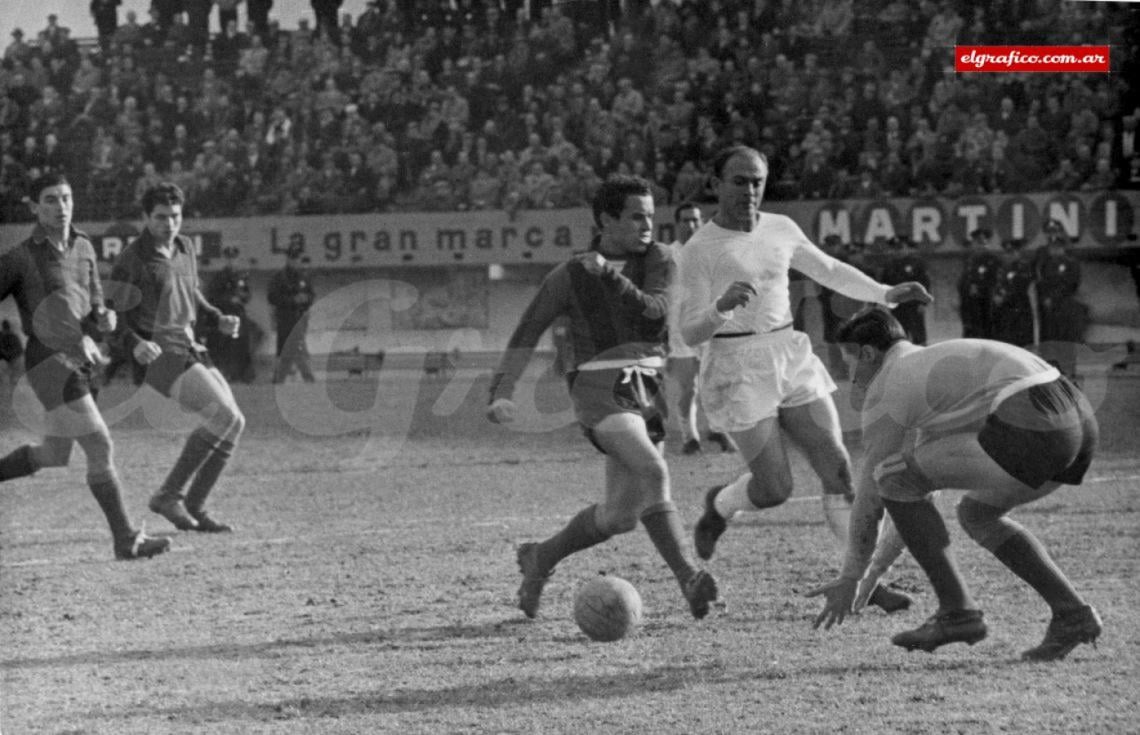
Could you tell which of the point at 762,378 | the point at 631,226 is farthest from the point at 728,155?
the point at 762,378

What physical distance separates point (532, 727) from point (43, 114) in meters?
9.10

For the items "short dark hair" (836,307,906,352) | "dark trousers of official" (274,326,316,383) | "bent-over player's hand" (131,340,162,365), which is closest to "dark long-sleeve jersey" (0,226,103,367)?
"bent-over player's hand" (131,340,162,365)

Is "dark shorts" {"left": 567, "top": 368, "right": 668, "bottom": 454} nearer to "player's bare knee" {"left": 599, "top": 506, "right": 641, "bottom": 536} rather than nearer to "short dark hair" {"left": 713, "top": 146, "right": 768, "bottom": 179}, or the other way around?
"player's bare knee" {"left": 599, "top": 506, "right": 641, "bottom": 536}

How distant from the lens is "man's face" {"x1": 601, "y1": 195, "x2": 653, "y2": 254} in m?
5.70

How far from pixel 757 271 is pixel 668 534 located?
1193mm

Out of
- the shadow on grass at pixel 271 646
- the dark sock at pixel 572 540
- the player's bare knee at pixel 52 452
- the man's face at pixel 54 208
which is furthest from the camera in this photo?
the player's bare knee at pixel 52 452

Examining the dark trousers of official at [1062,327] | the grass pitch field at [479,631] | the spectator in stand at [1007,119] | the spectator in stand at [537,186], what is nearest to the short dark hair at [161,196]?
the grass pitch field at [479,631]

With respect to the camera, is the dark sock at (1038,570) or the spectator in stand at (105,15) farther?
the spectator in stand at (105,15)

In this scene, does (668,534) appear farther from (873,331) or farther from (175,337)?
(175,337)

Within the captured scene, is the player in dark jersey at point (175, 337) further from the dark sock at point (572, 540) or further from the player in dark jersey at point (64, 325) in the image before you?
the dark sock at point (572, 540)

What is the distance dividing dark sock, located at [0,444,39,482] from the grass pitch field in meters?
0.44

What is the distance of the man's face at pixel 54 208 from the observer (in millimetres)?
7289

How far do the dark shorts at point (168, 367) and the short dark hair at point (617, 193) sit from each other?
3337 millimetres

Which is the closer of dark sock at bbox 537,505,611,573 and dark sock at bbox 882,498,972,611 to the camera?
dark sock at bbox 882,498,972,611
